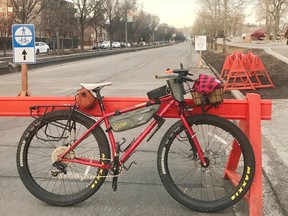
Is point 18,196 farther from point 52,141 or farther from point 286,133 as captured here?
point 286,133

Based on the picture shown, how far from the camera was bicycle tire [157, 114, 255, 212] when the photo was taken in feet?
12.6

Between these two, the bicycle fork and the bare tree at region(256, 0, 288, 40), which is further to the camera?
the bare tree at region(256, 0, 288, 40)

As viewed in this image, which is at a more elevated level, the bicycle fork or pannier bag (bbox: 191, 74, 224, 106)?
pannier bag (bbox: 191, 74, 224, 106)

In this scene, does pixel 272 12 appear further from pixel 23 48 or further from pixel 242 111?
pixel 242 111

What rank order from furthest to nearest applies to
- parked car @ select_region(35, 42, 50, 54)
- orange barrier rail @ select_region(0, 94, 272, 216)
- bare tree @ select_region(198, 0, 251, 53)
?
1. parked car @ select_region(35, 42, 50, 54)
2. bare tree @ select_region(198, 0, 251, 53)
3. orange barrier rail @ select_region(0, 94, 272, 216)

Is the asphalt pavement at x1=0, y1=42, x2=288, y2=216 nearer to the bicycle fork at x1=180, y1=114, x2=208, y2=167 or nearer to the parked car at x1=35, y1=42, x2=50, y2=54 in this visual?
the bicycle fork at x1=180, y1=114, x2=208, y2=167

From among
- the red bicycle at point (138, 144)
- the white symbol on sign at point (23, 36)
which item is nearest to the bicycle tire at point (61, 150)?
the red bicycle at point (138, 144)

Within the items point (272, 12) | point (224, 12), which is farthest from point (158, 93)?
point (272, 12)

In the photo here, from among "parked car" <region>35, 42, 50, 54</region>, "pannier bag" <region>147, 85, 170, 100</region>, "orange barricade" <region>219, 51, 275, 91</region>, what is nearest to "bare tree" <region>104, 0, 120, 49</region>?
"parked car" <region>35, 42, 50, 54</region>

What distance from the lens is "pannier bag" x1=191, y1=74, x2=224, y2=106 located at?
3748 millimetres

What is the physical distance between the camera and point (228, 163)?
4.61 metres

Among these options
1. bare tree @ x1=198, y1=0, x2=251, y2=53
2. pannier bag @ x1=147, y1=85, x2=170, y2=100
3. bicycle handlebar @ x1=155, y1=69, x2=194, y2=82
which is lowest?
pannier bag @ x1=147, y1=85, x2=170, y2=100

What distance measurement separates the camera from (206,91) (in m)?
3.74

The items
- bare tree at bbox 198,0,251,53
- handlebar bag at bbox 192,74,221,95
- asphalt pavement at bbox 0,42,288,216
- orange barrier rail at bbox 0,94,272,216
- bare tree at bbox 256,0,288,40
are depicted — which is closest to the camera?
handlebar bag at bbox 192,74,221,95
